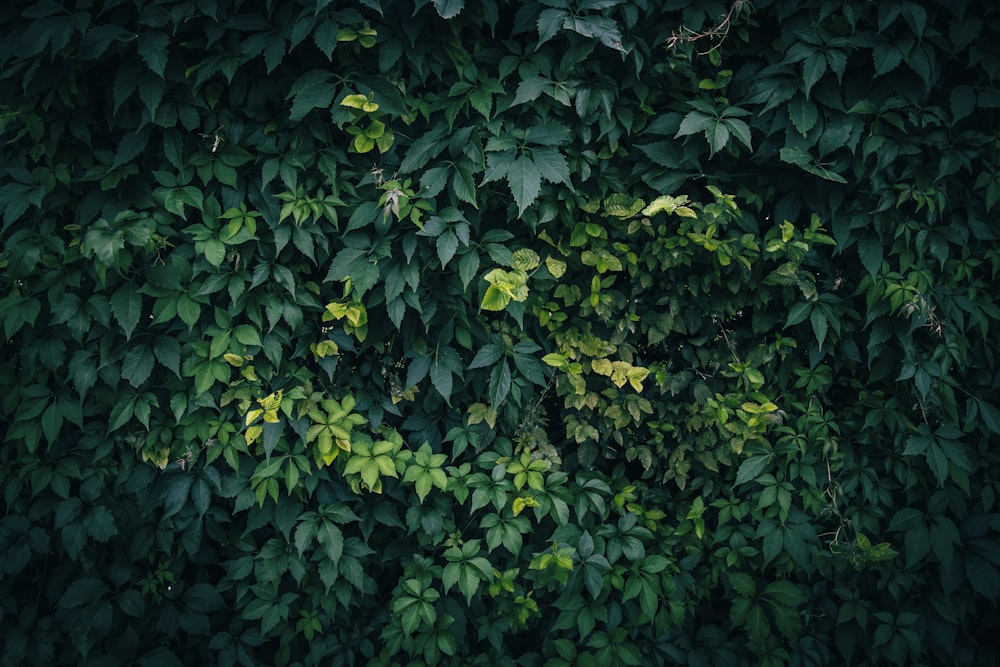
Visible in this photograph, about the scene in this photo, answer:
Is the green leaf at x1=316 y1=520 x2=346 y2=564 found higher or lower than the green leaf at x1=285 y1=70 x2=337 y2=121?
lower

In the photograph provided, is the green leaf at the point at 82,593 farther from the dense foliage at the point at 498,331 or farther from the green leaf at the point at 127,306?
the green leaf at the point at 127,306

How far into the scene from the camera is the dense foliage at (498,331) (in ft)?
8.27

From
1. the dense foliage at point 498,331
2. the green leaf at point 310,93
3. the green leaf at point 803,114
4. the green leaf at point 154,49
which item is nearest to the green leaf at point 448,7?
the dense foliage at point 498,331

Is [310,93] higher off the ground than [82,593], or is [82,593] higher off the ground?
[310,93]

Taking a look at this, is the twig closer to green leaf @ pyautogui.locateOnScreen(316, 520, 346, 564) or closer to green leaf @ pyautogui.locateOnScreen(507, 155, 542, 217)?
green leaf @ pyautogui.locateOnScreen(507, 155, 542, 217)

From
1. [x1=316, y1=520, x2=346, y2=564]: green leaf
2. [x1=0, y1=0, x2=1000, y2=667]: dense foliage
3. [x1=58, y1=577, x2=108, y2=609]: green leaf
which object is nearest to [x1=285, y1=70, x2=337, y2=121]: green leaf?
[x1=0, y1=0, x2=1000, y2=667]: dense foliage

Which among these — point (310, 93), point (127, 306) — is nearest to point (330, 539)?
point (127, 306)

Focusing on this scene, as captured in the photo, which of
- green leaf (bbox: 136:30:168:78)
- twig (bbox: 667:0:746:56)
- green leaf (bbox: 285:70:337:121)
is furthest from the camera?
twig (bbox: 667:0:746:56)

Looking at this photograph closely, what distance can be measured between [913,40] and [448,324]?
222 centimetres

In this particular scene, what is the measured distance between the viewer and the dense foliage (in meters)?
2.52

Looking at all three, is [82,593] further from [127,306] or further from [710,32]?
[710,32]

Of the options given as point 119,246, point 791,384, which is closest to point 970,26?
point 791,384

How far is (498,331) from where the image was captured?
110 inches

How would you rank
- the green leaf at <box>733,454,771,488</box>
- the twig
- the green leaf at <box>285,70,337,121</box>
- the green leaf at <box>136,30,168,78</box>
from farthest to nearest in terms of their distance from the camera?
1. the green leaf at <box>733,454,771,488</box>
2. the twig
3. the green leaf at <box>285,70,337,121</box>
4. the green leaf at <box>136,30,168,78</box>
